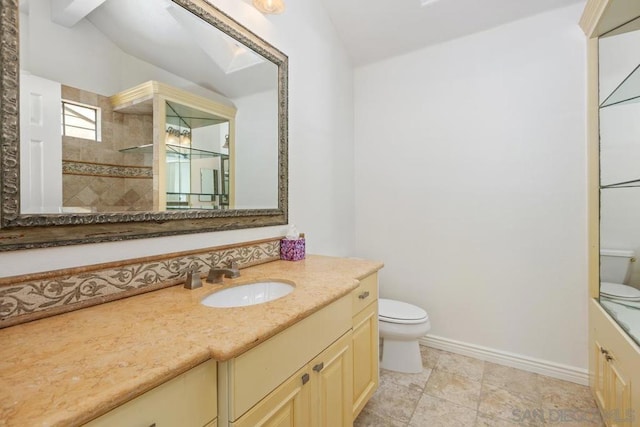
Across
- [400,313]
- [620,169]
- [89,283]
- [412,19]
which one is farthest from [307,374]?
[412,19]

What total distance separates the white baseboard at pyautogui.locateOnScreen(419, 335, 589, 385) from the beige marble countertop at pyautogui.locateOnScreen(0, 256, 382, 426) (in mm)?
1648

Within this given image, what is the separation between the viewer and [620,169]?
1.59m

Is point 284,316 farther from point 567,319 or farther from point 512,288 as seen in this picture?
point 567,319

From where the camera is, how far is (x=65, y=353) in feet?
2.11

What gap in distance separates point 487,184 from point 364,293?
4.36 feet

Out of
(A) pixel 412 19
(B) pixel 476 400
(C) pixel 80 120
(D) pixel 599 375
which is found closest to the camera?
(C) pixel 80 120

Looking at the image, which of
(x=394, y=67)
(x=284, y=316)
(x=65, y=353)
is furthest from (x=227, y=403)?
(x=394, y=67)

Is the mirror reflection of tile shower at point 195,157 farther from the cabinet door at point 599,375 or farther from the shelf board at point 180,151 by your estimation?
the cabinet door at point 599,375

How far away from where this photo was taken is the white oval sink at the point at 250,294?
1185 millimetres

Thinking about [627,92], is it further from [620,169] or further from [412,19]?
[412,19]

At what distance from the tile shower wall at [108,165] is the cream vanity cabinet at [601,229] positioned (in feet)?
6.79

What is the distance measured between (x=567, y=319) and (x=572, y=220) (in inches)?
25.6

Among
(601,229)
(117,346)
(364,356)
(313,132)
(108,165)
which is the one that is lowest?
(364,356)

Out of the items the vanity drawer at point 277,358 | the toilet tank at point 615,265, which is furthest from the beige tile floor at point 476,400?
the vanity drawer at point 277,358
